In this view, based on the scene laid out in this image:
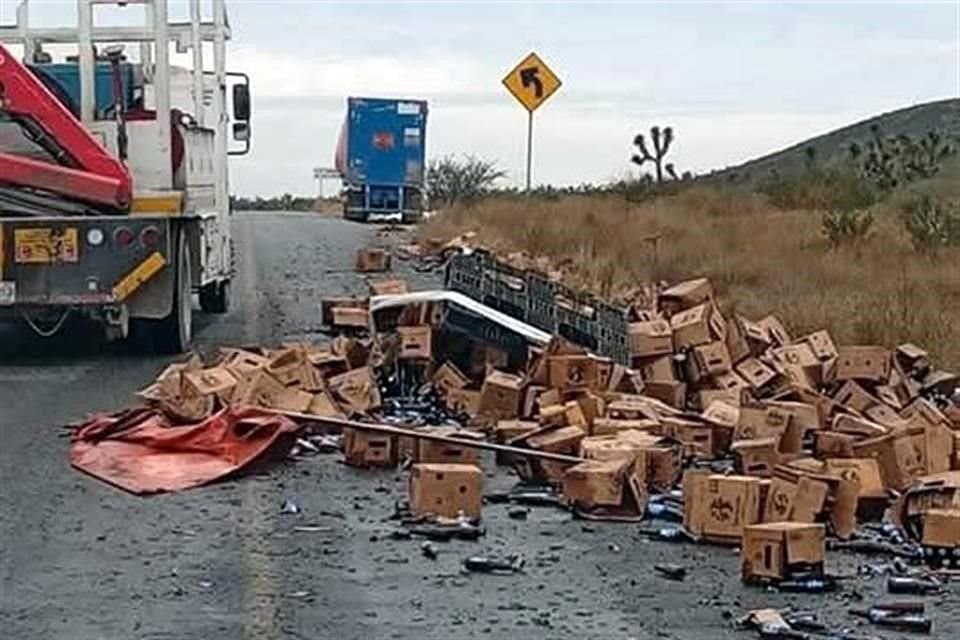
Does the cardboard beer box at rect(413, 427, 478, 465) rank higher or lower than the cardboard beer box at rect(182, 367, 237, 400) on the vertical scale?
lower

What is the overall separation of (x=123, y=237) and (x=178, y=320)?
1.20 metres

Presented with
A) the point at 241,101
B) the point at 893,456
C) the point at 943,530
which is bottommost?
the point at 943,530

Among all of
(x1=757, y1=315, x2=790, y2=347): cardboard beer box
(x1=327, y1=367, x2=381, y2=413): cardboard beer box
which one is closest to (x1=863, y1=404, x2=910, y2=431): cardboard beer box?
(x1=757, y1=315, x2=790, y2=347): cardboard beer box

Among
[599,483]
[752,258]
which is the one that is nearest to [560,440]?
[599,483]

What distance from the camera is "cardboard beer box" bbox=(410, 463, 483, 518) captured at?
1039 cm

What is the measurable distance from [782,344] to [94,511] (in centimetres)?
583

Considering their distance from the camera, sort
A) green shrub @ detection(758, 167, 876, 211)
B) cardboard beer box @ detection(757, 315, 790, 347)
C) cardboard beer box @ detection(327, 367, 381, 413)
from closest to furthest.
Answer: cardboard beer box @ detection(327, 367, 381, 413) → cardboard beer box @ detection(757, 315, 790, 347) → green shrub @ detection(758, 167, 876, 211)

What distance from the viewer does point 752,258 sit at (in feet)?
90.1

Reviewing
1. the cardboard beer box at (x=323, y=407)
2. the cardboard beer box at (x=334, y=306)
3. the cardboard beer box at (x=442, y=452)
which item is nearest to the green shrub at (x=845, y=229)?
the cardboard beer box at (x=334, y=306)

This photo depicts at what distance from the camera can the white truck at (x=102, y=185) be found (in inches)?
656

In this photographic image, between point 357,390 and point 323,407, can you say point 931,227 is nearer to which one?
point 357,390

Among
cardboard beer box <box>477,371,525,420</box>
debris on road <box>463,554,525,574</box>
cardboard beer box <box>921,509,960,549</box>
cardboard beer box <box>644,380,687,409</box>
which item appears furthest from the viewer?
cardboard beer box <box>644,380,687,409</box>

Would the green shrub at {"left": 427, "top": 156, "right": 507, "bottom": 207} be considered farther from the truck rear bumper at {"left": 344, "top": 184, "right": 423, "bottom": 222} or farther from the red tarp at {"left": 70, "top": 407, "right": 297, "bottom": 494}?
the red tarp at {"left": 70, "top": 407, "right": 297, "bottom": 494}

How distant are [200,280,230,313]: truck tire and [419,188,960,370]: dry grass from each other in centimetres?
340
